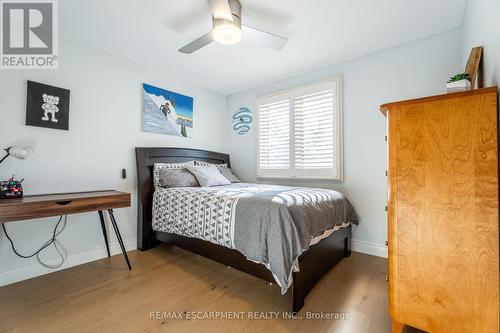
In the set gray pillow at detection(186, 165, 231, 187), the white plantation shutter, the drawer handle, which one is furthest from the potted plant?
the drawer handle

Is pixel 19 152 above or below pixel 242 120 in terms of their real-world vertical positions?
below

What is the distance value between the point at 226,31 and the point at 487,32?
5.33 ft

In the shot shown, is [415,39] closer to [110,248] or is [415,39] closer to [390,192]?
[390,192]

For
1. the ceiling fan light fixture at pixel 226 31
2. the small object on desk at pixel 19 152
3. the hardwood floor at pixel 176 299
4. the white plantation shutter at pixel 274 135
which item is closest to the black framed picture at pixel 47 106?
the small object on desk at pixel 19 152

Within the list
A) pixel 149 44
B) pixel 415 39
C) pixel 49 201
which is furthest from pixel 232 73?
pixel 49 201

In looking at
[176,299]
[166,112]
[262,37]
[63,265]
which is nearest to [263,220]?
[176,299]

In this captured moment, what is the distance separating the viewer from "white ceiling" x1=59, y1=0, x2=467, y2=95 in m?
1.92

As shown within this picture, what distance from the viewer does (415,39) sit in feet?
7.88

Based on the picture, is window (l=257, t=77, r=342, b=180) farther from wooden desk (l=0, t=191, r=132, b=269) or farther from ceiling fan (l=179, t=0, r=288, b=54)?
wooden desk (l=0, t=191, r=132, b=269)

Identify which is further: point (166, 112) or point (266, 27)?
point (166, 112)

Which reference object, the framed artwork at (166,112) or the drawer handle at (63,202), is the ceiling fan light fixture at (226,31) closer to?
the framed artwork at (166,112)

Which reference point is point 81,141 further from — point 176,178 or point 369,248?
point 369,248

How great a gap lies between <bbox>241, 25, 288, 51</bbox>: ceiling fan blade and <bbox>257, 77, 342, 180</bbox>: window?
1149mm

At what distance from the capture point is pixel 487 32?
132cm
